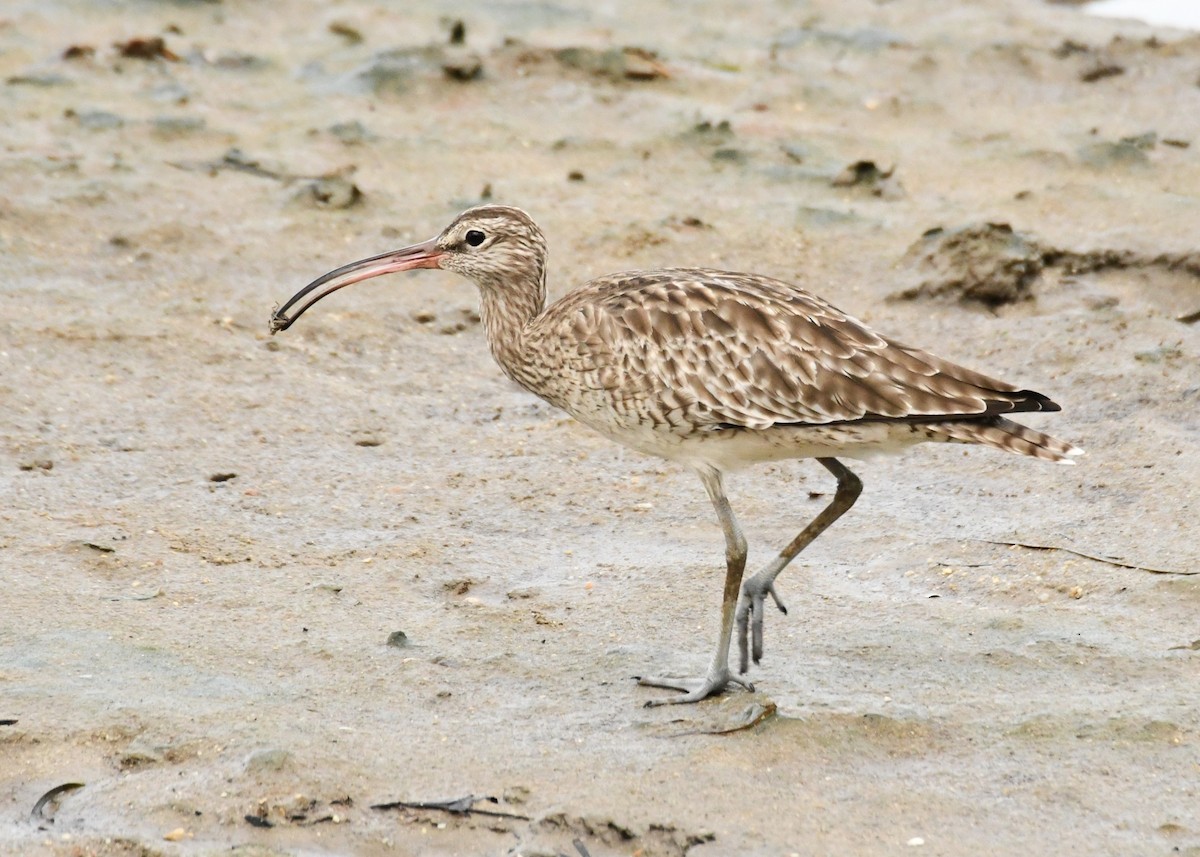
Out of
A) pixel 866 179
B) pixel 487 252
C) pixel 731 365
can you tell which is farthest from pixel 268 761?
pixel 866 179

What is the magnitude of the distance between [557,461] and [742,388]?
6.41 ft

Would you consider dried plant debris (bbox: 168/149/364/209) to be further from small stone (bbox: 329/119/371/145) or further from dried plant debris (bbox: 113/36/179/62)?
dried plant debris (bbox: 113/36/179/62)

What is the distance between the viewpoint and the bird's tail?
6.03 m

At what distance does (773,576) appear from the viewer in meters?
6.47

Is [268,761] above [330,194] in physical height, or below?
below

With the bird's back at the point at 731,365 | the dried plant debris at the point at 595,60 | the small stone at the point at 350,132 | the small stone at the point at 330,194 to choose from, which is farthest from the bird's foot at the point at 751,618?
the dried plant debris at the point at 595,60

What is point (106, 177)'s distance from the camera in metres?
10.6

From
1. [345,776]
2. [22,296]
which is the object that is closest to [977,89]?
[22,296]

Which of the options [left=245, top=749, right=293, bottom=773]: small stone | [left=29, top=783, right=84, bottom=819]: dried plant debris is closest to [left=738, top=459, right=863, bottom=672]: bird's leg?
[left=245, top=749, right=293, bottom=773]: small stone

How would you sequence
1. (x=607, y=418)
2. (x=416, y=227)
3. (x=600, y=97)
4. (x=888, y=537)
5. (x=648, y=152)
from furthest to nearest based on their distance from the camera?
(x=600, y=97) → (x=648, y=152) → (x=416, y=227) → (x=888, y=537) → (x=607, y=418)

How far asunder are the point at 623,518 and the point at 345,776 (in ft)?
8.15

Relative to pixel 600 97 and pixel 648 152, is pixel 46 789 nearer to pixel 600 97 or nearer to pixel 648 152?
pixel 648 152

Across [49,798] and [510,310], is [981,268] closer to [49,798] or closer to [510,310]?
[510,310]

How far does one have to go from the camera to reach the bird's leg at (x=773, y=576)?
629 centimetres
